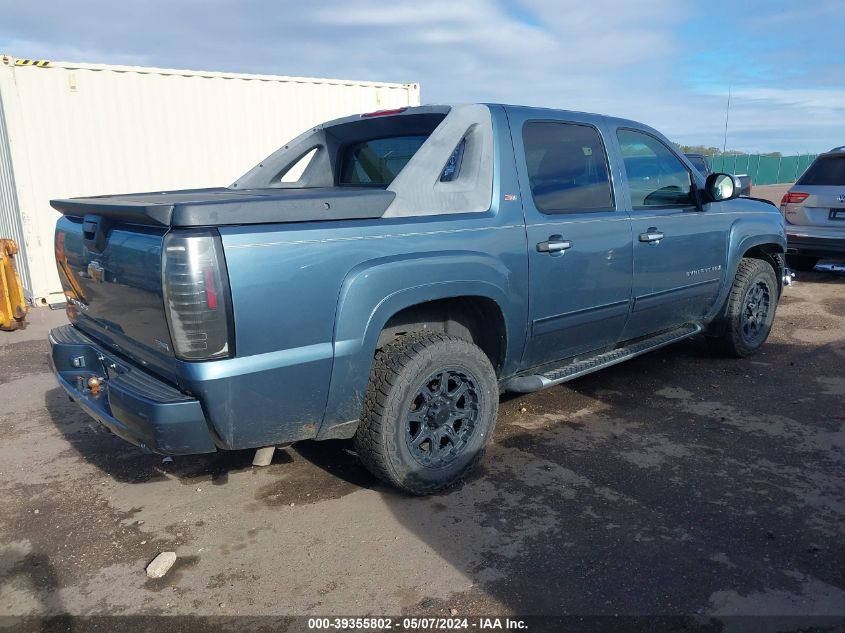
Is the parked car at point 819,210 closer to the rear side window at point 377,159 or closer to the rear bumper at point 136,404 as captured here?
the rear side window at point 377,159

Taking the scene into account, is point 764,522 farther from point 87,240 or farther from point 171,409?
point 87,240

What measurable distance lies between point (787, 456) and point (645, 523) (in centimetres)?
126

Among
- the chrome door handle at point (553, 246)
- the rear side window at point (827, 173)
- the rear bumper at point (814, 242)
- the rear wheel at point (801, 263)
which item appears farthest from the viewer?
the rear wheel at point (801, 263)

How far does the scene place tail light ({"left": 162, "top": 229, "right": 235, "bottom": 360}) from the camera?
2475mm

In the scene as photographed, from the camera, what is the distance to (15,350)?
6.54 metres

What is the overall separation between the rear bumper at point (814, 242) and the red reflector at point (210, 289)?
8077mm

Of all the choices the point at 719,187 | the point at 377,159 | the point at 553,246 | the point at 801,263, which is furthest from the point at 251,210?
the point at 801,263

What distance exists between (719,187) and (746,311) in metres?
1.37

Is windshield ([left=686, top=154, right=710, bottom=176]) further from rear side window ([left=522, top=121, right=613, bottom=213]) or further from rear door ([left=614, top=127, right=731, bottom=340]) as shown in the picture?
rear side window ([left=522, top=121, right=613, bottom=213])

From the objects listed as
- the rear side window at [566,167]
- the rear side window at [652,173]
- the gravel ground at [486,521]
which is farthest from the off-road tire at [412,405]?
the rear side window at [652,173]

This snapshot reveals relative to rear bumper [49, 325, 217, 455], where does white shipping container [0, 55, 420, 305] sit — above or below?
above

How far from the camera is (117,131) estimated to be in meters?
8.94

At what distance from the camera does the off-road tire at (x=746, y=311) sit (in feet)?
17.6

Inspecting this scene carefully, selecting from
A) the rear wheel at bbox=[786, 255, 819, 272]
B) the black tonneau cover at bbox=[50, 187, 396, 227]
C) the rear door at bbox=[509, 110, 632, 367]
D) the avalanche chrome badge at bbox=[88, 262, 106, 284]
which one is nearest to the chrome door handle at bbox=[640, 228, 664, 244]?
the rear door at bbox=[509, 110, 632, 367]
